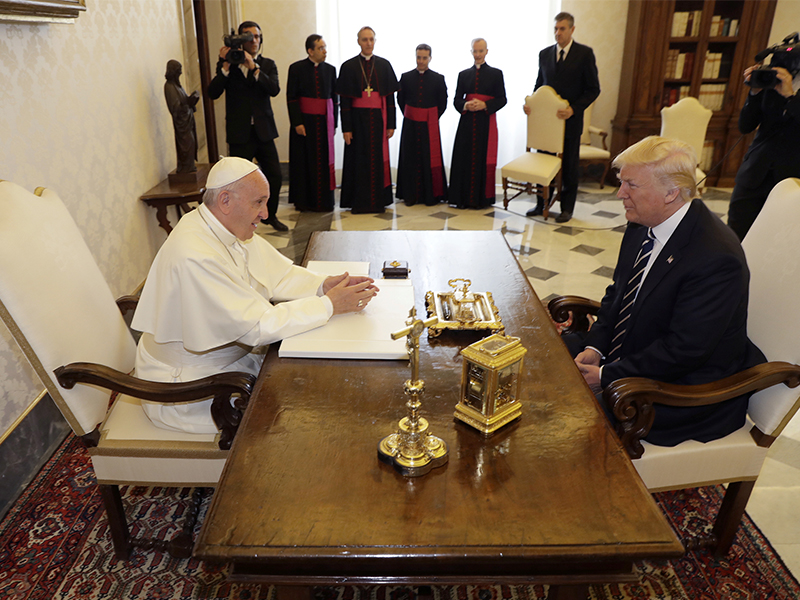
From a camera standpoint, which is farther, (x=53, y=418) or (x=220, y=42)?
(x=220, y=42)

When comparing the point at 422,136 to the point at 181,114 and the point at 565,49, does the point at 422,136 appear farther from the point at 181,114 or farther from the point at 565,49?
the point at 181,114

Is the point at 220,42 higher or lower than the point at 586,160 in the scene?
higher

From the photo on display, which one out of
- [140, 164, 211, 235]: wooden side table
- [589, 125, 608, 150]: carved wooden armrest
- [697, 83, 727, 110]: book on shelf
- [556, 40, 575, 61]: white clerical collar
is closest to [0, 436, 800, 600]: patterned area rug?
[140, 164, 211, 235]: wooden side table

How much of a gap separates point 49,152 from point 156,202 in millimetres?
1160

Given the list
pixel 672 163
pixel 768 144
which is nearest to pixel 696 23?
pixel 768 144

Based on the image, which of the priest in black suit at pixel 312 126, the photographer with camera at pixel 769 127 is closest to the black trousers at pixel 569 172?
the photographer with camera at pixel 769 127

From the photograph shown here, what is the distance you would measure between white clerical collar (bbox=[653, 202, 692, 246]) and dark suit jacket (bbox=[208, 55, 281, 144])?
413 cm

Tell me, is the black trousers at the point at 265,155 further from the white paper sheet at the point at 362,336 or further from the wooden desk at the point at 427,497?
the wooden desk at the point at 427,497

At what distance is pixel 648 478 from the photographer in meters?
1.79

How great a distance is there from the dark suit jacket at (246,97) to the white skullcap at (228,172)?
12.0 feet

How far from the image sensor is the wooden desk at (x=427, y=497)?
1073mm

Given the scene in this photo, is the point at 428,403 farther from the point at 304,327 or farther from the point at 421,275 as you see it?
the point at 421,275

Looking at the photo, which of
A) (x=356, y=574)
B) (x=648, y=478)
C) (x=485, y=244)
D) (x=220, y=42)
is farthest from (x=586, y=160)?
(x=356, y=574)

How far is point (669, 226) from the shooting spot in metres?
2.00
